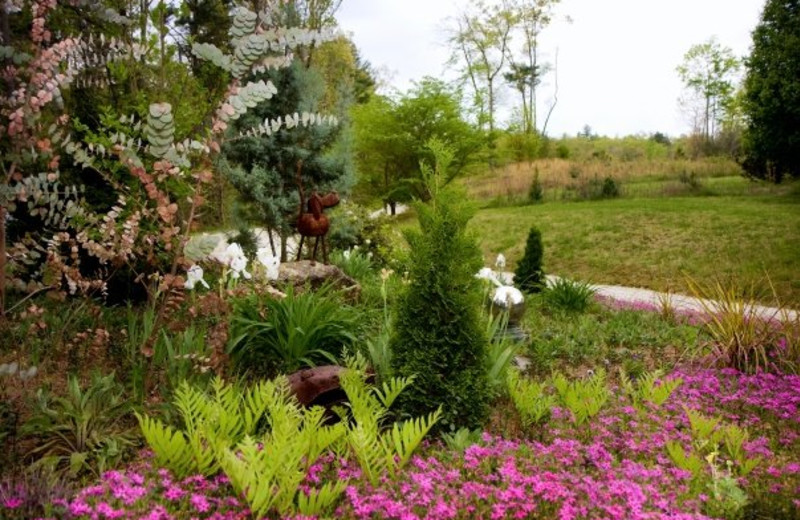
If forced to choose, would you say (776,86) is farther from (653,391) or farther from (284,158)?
(653,391)

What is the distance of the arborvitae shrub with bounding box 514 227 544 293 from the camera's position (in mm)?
8086

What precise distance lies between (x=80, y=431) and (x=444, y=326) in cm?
195

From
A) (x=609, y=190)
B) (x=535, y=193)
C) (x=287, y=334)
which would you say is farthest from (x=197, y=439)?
(x=535, y=193)

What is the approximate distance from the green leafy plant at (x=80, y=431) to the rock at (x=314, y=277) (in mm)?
2646

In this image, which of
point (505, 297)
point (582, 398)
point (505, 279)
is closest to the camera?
point (582, 398)

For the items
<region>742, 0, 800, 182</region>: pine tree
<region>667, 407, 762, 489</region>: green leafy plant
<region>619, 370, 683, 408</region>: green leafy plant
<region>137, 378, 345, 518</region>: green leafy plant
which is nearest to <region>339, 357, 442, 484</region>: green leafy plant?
<region>137, 378, 345, 518</region>: green leafy plant

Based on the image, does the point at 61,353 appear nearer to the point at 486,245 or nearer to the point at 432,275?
the point at 432,275

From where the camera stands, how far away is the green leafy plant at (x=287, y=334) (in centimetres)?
423

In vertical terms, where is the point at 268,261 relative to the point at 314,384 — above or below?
above

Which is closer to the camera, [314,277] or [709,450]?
[709,450]

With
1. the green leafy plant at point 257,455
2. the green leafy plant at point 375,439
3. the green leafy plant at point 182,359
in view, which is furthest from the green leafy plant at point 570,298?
the green leafy plant at point 257,455

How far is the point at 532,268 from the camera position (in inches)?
321

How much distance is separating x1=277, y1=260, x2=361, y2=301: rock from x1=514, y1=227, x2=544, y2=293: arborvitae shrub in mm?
2777

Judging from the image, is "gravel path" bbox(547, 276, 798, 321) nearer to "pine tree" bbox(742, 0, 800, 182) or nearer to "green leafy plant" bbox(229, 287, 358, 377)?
"green leafy plant" bbox(229, 287, 358, 377)
